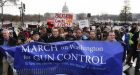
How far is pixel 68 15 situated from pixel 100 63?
515 inches

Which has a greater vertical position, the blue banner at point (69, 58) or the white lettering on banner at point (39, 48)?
the white lettering on banner at point (39, 48)

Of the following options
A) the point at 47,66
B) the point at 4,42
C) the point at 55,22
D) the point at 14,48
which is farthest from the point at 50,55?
the point at 55,22

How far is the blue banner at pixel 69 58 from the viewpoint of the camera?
30.9 ft

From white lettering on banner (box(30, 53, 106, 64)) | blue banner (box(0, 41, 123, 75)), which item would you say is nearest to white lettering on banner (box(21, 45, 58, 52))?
blue banner (box(0, 41, 123, 75))

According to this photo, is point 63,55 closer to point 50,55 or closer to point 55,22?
point 50,55

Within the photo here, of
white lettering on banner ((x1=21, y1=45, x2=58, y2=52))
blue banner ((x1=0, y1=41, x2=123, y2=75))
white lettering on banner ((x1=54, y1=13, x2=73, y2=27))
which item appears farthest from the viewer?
white lettering on banner ((x1=54, y1=13, x2=73, y2=27))

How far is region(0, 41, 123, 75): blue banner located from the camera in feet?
30.9

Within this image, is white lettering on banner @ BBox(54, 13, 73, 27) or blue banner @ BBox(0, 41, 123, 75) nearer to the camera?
blue banner @ BBox(0, 41, 123, 75)

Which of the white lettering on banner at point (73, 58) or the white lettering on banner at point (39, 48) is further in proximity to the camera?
the white lettering on banner at point (39, 48)

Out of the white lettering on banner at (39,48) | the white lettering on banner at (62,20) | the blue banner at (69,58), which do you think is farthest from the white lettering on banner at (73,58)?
the white lettering on banner at (62,20)

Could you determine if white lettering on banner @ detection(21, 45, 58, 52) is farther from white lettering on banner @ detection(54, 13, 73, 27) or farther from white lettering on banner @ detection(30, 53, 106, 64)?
white lettering on banner @ detection(54, 13, 73, 27)

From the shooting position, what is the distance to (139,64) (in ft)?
38.3

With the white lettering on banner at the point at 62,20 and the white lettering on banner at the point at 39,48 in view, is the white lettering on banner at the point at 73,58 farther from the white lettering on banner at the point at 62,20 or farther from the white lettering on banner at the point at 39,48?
the white lettering on banner at the point at 62,20

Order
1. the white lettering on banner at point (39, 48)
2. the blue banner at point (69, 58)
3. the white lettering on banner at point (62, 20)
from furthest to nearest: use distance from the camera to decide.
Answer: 1. the white lettering on banner at point (62, 20)
2. the white lettering on banner at point (39, 48)
3. the blue banner at point (69, 58)
